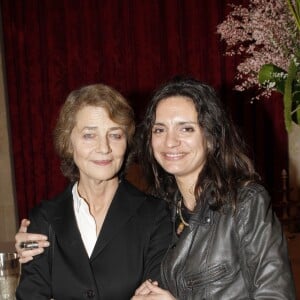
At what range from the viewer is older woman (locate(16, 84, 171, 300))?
1.80 m

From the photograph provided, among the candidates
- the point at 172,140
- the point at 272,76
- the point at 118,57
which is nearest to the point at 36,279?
the point at 172,140

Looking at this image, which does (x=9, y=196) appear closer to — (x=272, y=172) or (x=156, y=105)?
(x=272, y=172)

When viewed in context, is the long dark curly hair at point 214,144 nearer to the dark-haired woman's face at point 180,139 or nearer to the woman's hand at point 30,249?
the dark-haired woman's face at point 180,139

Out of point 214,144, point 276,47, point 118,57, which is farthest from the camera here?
point 118,57

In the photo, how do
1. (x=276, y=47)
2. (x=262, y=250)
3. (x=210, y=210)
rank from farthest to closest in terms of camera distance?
(x=276, y=47), (x=210, y=210), (x=262, y=250)

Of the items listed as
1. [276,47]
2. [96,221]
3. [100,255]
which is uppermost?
[276,47]

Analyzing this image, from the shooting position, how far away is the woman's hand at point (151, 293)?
1666 millimetres

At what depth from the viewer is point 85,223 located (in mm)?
1914

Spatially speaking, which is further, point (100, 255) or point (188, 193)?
point (188, 193)

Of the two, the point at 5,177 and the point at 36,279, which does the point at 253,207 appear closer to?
the point at 36,279

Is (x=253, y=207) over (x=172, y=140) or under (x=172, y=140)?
under

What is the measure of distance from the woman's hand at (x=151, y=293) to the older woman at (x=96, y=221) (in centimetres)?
Answer: 10

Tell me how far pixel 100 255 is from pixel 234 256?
0.49m

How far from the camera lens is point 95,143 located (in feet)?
6.24
